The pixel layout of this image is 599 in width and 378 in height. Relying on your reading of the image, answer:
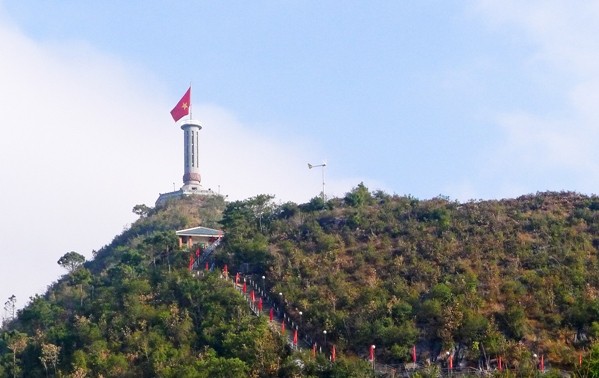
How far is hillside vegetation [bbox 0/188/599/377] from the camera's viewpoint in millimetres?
30859

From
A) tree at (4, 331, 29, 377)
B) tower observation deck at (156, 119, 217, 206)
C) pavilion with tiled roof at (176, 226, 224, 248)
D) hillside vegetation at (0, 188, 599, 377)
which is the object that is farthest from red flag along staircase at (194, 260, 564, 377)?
tower observation deck at (156, 119, 217, 206)

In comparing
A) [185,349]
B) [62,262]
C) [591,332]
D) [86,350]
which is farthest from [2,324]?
[591,332]

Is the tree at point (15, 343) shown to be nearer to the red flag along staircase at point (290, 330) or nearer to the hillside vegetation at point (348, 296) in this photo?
the hillside vegetation at point (348, 296)

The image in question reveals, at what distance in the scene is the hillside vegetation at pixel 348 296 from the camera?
30.9m

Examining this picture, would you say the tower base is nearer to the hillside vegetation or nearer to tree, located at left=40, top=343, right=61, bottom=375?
the hillside vegetation

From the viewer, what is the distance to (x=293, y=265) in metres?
37.2

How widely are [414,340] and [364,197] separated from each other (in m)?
14.3

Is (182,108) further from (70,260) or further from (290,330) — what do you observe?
(290,330)

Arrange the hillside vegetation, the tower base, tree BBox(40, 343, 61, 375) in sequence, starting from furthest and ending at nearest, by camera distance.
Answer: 1. the tower base
2. tree BBox(40, 343, 61, 375)
3. the hillside vegetation

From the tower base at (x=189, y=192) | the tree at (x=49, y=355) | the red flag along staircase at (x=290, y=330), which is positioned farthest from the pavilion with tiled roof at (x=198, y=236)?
the tower base at (x=189, y=192)

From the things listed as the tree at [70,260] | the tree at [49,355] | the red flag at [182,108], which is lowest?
the tree at [49,355]

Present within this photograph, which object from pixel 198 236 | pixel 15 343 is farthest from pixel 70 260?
pixel 15 343

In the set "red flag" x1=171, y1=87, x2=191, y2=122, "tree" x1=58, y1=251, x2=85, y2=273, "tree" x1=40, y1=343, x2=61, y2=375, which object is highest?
"red flag" x1=171, y1=87, x2=191, y2=122

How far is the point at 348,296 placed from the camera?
34094mm
